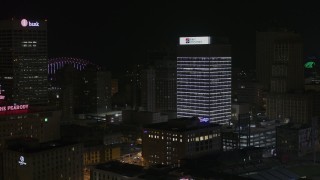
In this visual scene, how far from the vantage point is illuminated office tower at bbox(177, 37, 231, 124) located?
8362 cm

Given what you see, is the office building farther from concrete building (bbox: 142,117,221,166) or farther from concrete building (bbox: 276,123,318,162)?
concrete building (bbox: 142,117,221,166)

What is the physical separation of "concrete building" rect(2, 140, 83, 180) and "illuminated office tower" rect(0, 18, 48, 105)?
1141 inches

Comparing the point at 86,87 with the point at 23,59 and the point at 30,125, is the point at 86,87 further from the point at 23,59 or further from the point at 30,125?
the point at 30,125

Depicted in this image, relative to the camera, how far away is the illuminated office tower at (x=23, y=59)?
79.9m

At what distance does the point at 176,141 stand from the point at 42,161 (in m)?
17.8

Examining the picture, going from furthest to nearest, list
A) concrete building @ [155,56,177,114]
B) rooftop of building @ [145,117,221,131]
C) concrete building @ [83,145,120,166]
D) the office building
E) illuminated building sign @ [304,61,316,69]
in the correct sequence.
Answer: illuminated building sign @ [304,61,316,69] < concrete building @ [155,56,177,114] < the office building < rooftop of building @ [145,117,221,131] < concrete building @ [83,145,120,166]

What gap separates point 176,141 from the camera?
6247 centimetres

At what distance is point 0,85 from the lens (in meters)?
80.7

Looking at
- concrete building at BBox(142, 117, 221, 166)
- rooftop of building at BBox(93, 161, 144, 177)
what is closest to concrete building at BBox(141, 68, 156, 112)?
concrete building at BBox(142, 117, 221, 166)

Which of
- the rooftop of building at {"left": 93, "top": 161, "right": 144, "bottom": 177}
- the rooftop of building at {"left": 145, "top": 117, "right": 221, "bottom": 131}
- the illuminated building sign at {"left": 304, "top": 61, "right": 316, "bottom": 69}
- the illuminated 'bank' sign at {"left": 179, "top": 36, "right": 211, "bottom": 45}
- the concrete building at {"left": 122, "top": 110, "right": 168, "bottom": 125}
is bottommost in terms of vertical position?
the rooftop of building at {"left": 93, "top": 161, "right": 144, "bottom": 177}

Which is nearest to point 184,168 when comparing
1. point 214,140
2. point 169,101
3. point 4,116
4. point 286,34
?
point 214,140

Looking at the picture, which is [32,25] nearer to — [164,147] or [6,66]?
A: [6,66]

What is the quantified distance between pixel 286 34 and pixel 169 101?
89.6 feet

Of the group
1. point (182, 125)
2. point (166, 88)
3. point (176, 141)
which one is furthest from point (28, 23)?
point (166, 88)
